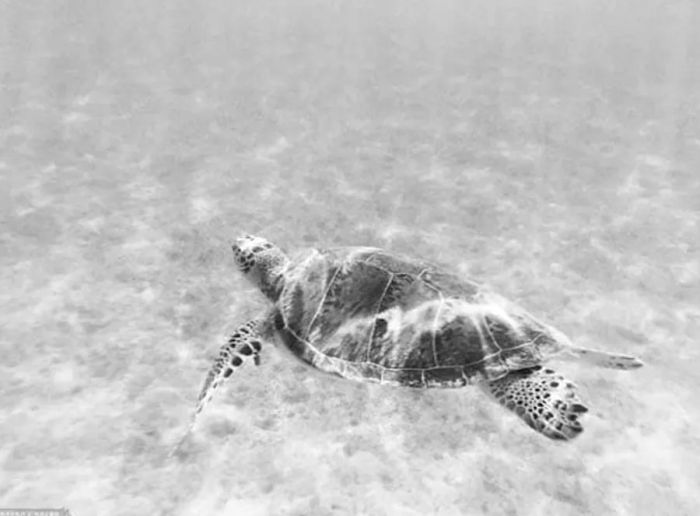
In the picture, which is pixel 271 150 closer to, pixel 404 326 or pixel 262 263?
pixel 262 263

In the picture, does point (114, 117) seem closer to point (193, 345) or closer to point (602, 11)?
point (193, 345)

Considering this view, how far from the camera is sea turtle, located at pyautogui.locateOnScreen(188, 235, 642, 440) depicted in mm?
3701

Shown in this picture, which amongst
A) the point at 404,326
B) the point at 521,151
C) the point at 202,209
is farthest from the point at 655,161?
the point at 202,209

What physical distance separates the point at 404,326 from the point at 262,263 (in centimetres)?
190

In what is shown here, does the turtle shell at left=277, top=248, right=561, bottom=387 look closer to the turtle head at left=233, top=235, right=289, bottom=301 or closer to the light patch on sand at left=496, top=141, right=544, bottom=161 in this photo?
the turtle head at left=233, top=235, right=289, bottom=301

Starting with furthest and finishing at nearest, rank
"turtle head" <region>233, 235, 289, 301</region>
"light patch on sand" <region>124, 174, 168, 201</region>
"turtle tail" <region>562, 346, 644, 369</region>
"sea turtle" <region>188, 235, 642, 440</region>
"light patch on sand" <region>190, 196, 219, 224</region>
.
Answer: "light patch on sand" <region>124, 174, 168, 201</region> → "light patch on sand" <region>190, 196, 219, 224</region> → "turtle head" <region>233, 235, 289, 301</region> → "turtle tail" <region>562, 346, 644, 369</region> → "sea turtle" <region>188, 235, 642, 440</region>

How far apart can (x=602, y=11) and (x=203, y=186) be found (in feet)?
82.1

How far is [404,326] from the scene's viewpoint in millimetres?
3893

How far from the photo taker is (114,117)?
31.5 ft

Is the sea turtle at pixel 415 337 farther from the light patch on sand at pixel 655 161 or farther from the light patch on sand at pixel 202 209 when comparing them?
the light patch on sand at pixel 655 161

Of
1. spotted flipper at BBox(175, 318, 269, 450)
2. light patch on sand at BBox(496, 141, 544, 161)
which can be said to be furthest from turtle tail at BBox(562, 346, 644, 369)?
light patch on sand at BBox(496, 141, 544, 161)

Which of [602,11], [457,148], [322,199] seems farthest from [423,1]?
[322,199]

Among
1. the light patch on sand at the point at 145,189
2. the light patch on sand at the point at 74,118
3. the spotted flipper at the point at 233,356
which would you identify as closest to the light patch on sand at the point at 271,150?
the light patch on sand at the point at 145,189

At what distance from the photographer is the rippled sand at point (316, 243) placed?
12.4ft
